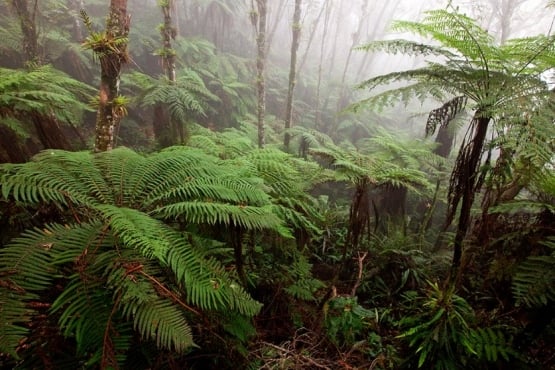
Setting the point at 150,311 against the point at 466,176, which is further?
the point at 466,176

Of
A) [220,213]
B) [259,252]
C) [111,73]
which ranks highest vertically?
[111,73]

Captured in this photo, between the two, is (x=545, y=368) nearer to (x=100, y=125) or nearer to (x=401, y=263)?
(x=401, y=263)

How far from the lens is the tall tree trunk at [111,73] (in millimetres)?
3062

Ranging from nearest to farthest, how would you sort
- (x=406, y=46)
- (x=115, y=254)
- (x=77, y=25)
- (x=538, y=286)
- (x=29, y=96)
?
(x=115, y=254) < (x=538, y=286) < (x=406, y=46) < (x=29, y=96) < (x=77, y=25)

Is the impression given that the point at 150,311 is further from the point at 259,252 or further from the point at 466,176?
the point at 466,176

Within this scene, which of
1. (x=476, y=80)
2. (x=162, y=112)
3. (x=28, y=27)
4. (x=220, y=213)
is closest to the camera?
(x=220, y=213)

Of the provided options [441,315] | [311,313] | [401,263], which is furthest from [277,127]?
[441,315]

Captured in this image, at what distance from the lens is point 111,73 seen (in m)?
3.15

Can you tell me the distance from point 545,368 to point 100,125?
14.7 feet

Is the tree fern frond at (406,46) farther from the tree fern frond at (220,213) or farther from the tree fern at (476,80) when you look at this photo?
the tree fern frond at (220,213)

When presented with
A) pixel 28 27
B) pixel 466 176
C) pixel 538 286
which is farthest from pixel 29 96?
pixel 538 286

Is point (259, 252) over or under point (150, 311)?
under

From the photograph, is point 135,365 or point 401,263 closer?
point 135,365

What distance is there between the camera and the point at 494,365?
7.55ft
